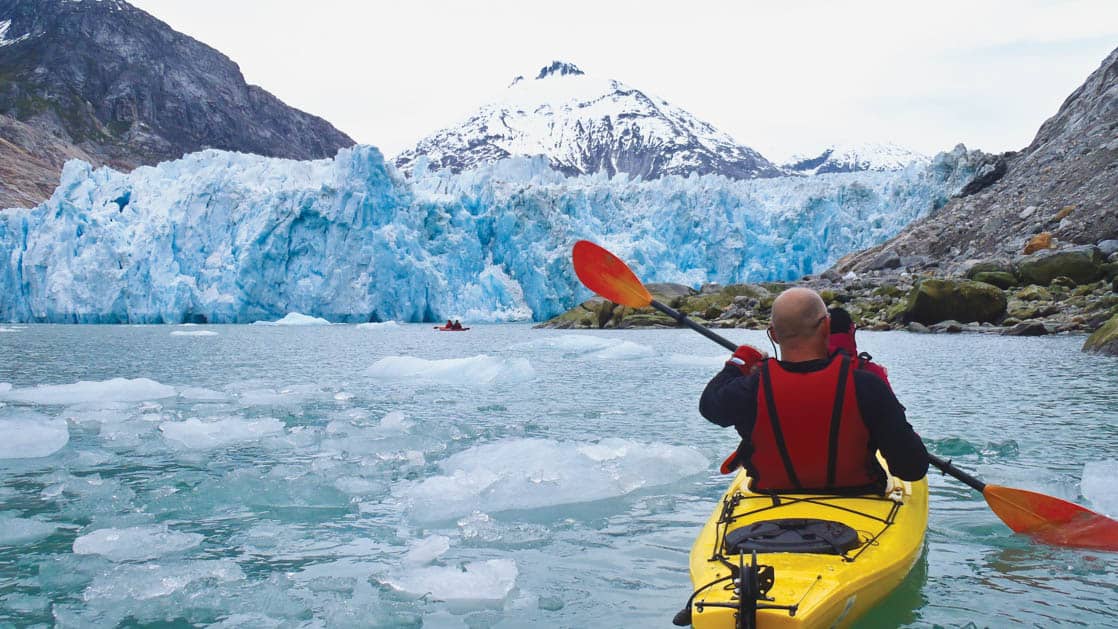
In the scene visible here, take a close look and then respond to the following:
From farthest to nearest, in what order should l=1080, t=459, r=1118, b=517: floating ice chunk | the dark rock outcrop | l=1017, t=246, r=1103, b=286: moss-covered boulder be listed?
the dark rock outcrop, l=1017, t=246, r=1103, b=286: moss-covered boulder, l=1080, t=459, r=1118, b=517: floating ice chunk

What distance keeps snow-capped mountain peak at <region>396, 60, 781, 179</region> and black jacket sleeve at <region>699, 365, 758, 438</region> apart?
128515 millimetres

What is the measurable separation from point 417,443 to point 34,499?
254 cm

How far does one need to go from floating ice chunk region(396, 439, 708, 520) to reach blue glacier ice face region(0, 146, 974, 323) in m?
28.2

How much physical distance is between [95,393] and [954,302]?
2175cm

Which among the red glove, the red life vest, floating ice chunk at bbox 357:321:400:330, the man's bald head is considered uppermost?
the man's bald head

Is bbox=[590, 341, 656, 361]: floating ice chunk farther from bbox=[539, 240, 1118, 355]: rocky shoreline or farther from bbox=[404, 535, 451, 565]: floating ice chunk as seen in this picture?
bbox=[404, 535, 451, 565]: floating ice chunk

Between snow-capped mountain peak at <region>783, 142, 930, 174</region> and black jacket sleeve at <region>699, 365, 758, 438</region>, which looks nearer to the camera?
black jacket sleeve at <region>699, 365, 758, 438</region>

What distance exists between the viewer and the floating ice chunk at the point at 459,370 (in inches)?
460

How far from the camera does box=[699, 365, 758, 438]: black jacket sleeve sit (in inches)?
108

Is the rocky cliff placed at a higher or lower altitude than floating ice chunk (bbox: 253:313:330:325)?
higher

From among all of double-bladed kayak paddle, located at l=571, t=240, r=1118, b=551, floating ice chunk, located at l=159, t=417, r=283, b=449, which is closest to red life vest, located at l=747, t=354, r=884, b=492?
double-bladed kayak paddle, located at l=571, t=240, r=1118, b=551

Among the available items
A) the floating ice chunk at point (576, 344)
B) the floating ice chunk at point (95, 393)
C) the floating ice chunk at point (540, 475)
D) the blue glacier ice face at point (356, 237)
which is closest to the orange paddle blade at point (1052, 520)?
the floating ice chunk at point (540, 475)

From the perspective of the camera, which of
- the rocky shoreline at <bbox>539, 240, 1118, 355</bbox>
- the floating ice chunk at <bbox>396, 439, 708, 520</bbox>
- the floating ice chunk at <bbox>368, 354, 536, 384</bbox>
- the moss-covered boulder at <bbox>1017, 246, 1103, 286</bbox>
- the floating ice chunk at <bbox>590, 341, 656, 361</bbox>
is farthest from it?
the moss-covered boulder at <bbox>1017, 246, 1103, 286</bbox>

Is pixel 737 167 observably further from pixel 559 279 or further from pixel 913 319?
pixel 913 319
